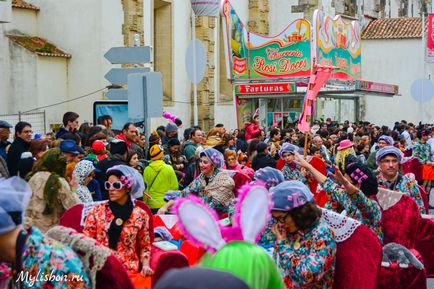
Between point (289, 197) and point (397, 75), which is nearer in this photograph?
point (289, 197)

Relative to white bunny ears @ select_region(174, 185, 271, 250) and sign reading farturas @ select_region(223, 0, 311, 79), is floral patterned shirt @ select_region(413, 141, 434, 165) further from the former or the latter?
white bunny ears @ select_region(174, 185, 271, 250)

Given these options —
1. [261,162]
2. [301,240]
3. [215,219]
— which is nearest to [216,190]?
[301,240]

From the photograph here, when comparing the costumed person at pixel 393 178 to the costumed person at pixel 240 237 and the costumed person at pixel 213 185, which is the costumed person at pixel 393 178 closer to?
the costumed person at pixel 213 185

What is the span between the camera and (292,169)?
12.7 meters

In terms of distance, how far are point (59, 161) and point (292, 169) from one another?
16.9ft

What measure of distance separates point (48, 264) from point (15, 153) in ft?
27.6

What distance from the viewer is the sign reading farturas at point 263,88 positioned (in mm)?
29422

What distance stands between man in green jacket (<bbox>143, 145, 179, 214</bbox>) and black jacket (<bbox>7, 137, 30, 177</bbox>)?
1862mm

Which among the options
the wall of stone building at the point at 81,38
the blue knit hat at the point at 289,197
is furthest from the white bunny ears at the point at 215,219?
the wall of stone building at the point at 81,38

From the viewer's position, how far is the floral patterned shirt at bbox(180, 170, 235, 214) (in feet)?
32.0

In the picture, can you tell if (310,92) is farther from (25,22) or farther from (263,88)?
(263,88)

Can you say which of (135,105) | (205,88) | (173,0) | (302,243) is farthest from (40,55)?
(302,243)

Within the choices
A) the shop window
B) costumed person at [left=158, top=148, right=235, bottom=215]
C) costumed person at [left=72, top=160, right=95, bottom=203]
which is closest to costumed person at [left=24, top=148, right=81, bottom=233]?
costumed person at [left=72, top=160, right=95, bottom=203]

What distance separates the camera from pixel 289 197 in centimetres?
587
